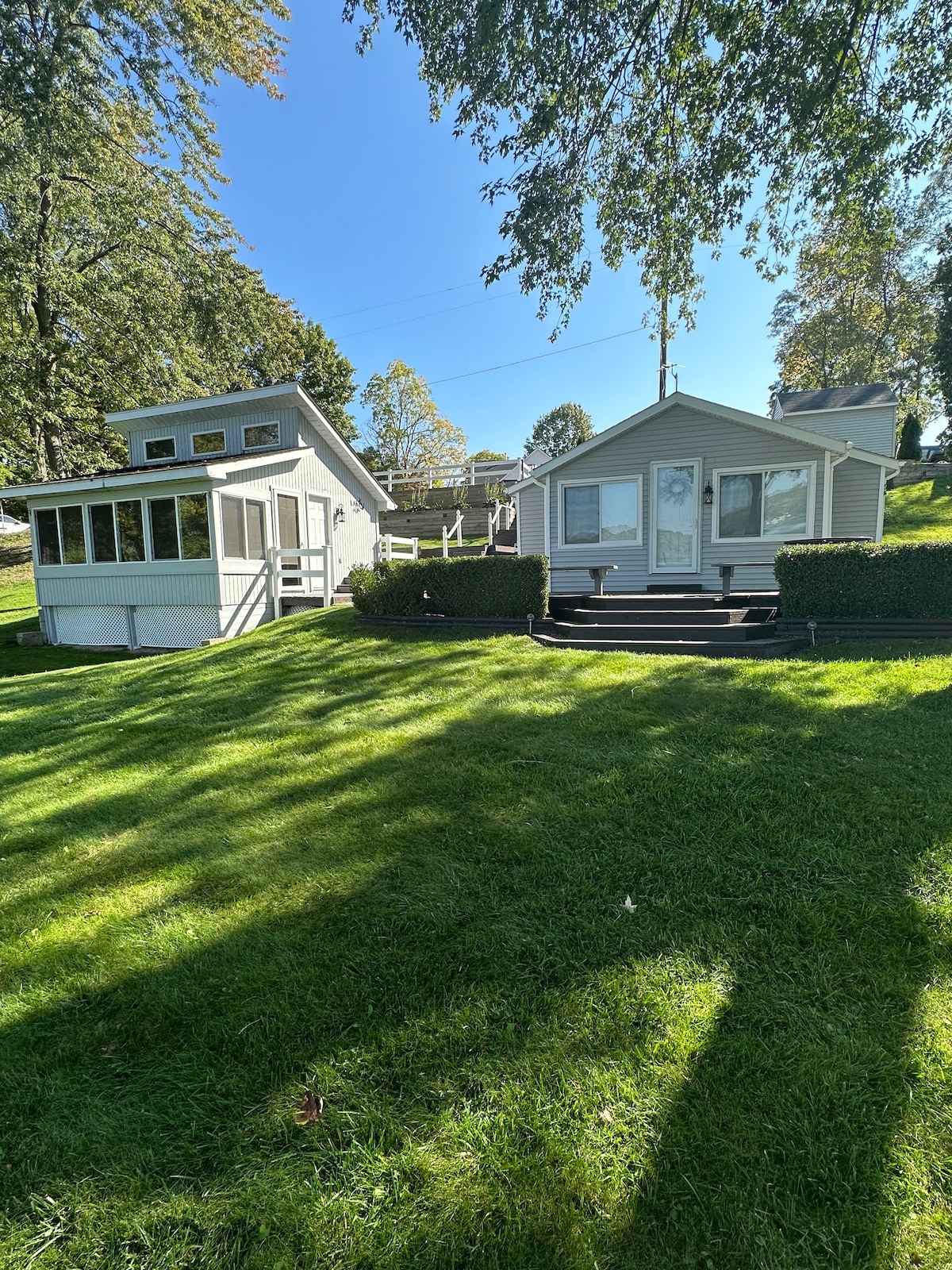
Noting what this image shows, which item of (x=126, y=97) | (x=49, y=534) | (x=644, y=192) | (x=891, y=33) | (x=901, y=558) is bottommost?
(x=901, y=558)

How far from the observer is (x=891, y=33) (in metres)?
6.27

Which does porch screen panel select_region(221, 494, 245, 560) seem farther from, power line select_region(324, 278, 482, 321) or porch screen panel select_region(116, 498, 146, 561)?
power line select_region(324, 278, 482, 321)

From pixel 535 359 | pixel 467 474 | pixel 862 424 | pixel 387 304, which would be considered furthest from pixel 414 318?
pixel 862 424

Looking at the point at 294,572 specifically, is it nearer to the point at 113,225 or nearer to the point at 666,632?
the point at 666,632

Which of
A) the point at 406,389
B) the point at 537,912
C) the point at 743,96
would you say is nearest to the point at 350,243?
the point at 406,389

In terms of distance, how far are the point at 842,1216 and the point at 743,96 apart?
9.17 meters

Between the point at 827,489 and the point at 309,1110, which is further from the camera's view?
the point at 827,489

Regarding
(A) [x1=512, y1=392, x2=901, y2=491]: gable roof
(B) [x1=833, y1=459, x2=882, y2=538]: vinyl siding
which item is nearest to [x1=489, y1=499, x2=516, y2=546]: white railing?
(A) [x1=512, y1=392, x2=901, y2=491]: gable roof

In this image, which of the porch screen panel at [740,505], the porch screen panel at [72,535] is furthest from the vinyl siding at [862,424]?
the porch screen panel at [72,535]

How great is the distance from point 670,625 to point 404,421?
31.4 meters

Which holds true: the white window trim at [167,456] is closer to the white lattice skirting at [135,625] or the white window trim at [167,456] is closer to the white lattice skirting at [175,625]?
the white lattice skirting at [135,625]

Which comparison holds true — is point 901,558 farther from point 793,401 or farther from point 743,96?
point 793,401

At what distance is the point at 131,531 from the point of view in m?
12.8

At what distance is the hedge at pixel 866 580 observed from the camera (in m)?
6.53
